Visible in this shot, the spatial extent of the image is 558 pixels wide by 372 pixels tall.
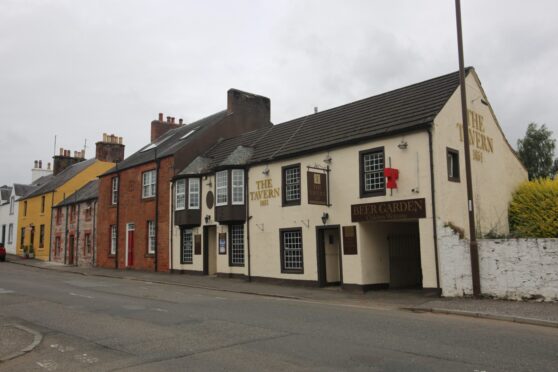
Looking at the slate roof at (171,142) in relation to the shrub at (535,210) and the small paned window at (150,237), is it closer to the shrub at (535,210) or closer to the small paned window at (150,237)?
the small paned window at (150,237)

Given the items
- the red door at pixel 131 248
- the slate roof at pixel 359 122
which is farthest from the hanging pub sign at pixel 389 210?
the red door at pixel 131 248

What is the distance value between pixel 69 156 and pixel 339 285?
130 ft

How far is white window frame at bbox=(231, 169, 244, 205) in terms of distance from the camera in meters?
22.9

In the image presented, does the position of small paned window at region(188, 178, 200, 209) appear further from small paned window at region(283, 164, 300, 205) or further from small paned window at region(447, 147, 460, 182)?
small paned window at region(447, 147, 460, 182)

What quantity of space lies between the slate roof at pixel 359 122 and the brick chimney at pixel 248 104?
4.99 m

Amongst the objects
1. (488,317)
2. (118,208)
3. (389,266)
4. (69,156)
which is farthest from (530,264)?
(69,156)

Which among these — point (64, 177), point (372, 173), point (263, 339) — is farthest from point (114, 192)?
point (263, 339)

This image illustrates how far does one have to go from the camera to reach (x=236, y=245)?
23.5 metres

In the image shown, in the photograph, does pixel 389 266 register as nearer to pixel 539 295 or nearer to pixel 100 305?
pixel 539 295

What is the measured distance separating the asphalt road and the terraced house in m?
30.7

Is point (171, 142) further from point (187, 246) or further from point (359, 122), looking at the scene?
point (359, 122)

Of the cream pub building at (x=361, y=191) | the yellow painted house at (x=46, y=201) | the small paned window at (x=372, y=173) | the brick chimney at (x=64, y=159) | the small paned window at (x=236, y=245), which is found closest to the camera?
the cream pub building at (x=361, y=191)

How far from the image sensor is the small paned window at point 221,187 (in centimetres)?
2342

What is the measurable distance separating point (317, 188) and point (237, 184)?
565 centimetres
